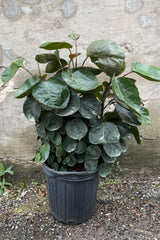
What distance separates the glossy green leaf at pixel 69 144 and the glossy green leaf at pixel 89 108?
8.2 inches

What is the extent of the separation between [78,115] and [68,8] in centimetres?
87

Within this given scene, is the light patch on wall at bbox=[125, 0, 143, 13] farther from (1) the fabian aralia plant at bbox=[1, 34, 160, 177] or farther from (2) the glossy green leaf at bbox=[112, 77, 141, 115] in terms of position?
(2) the glossy green leaf at bbox=[112, 77, 141, 115]

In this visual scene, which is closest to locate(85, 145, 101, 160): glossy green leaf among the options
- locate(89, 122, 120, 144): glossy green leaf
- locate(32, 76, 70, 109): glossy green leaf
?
locate(89, 122, 120, 144): glossy green leaf

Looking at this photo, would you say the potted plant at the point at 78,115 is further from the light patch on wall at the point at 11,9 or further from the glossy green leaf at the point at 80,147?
the light patch on wall at the point at 11,9

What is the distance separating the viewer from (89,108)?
1.28 meters

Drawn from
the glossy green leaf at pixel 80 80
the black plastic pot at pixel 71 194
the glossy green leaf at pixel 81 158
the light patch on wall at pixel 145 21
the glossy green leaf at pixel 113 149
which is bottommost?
the black plastic pot at pixel 71 194

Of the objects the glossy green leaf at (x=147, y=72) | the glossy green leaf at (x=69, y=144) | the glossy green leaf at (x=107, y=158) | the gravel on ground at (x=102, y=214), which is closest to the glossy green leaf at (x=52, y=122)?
the glossy green leaf at (x=69, y=144)

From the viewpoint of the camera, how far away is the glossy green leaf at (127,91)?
3.67 feet

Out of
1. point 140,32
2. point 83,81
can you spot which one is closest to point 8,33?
point 83,81

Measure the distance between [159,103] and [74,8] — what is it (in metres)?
1.05

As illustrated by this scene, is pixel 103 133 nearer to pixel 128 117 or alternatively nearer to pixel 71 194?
pixel 128 117

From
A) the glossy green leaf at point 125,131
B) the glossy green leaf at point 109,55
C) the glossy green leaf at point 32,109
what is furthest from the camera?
the glossy green leaf at point 125,131

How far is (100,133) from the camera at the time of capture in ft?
4.26

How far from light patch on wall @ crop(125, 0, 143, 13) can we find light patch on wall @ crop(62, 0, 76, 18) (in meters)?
0.40
